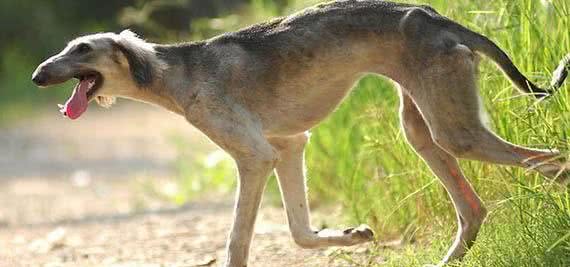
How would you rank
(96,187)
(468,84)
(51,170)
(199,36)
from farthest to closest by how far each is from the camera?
1. (51,170)
2. (96,187)
3. (199,36)
4. (468,84)

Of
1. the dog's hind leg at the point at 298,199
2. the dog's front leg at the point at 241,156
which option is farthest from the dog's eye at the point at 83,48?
the dog's hind leg at the point at 298,199

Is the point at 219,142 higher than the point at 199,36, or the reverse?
the point at 199,36

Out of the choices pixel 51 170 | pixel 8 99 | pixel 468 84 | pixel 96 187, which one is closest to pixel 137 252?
pixel 468 84

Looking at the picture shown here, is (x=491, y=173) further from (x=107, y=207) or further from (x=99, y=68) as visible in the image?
(x=107, y=207)

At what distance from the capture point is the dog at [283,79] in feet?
21.6

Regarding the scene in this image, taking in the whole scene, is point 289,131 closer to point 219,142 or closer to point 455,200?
point 219,142

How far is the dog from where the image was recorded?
21.6 ft

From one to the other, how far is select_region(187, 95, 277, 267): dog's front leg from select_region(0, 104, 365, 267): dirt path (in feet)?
3.14

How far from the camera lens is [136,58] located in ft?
23.2

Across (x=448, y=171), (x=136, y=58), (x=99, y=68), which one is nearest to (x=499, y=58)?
(x=448, y=171)

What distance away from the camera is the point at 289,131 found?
7207mm

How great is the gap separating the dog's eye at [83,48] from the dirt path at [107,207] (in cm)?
166

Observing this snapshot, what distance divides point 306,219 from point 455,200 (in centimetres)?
82

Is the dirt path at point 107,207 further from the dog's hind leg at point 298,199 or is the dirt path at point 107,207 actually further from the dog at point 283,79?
the dog at point 283,79
